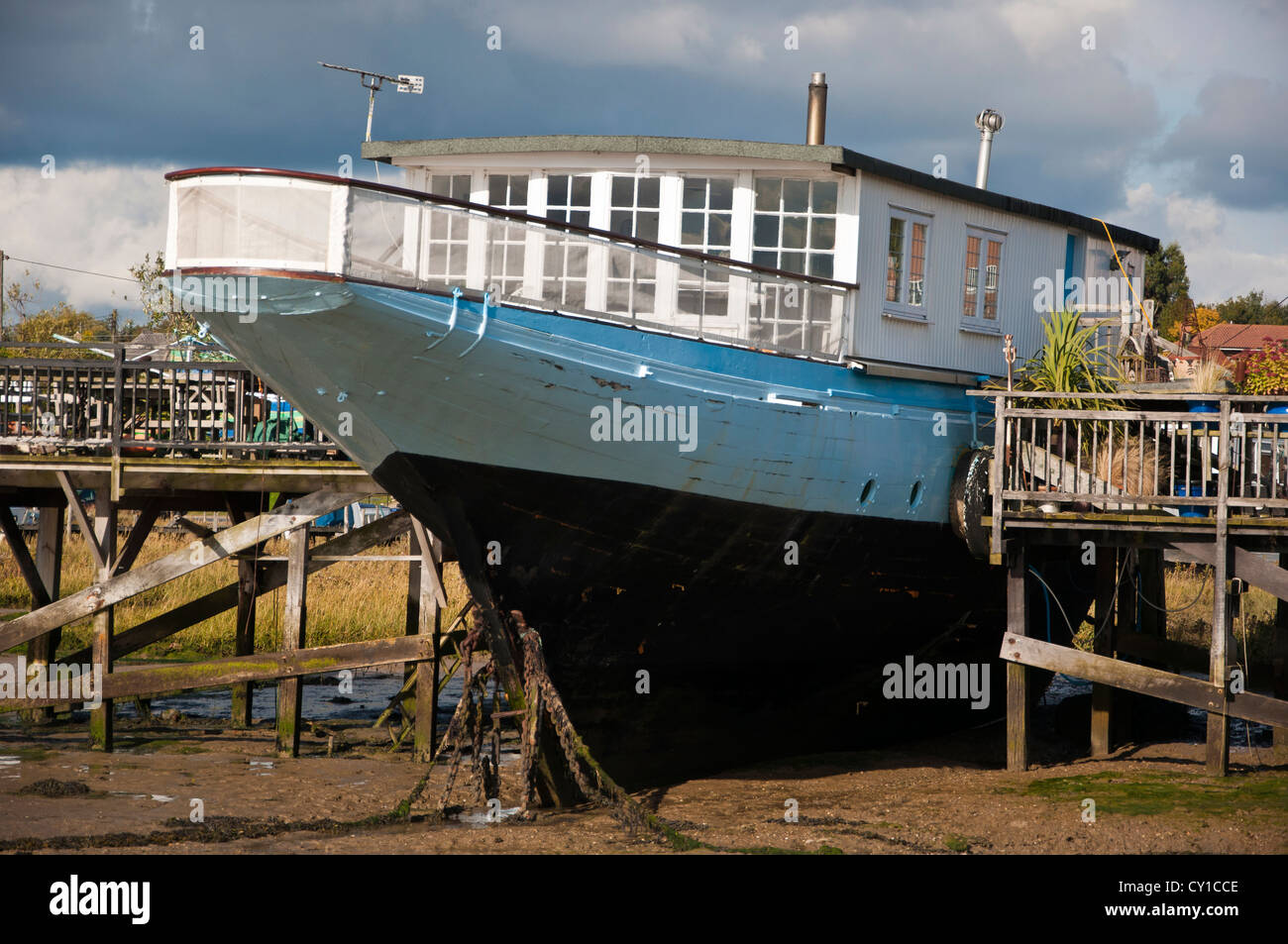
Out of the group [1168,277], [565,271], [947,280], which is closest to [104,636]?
[565,271]

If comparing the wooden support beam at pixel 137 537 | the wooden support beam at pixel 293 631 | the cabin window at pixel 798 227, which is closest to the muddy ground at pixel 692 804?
the wooden support beam at pixel 293 631

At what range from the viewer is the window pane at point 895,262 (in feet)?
43.4

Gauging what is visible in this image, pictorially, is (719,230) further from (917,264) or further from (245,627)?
(245,627)

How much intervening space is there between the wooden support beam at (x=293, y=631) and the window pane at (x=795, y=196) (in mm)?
5936

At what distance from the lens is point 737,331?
1184cm

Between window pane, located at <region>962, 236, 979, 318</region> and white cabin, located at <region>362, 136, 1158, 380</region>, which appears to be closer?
white cabin, located at <region>362, 136, 1158, 380</region>

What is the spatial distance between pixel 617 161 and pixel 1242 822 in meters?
8.05

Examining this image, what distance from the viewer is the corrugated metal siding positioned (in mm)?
12938

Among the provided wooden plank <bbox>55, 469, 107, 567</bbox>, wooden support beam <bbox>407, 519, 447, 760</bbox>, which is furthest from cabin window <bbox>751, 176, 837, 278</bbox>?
wooden plank <bbox>55, 469, 107, 567</bbox>

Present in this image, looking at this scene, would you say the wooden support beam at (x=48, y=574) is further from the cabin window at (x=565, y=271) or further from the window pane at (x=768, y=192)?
the window pane at (x=768, y=192)

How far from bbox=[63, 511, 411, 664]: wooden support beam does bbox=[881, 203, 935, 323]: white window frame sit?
18.3 feet

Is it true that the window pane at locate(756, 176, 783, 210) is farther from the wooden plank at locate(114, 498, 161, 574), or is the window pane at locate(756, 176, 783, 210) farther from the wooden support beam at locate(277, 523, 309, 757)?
the wooden plank at locate(114, 498, 161, 574)

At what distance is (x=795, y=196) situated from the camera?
12898mm
